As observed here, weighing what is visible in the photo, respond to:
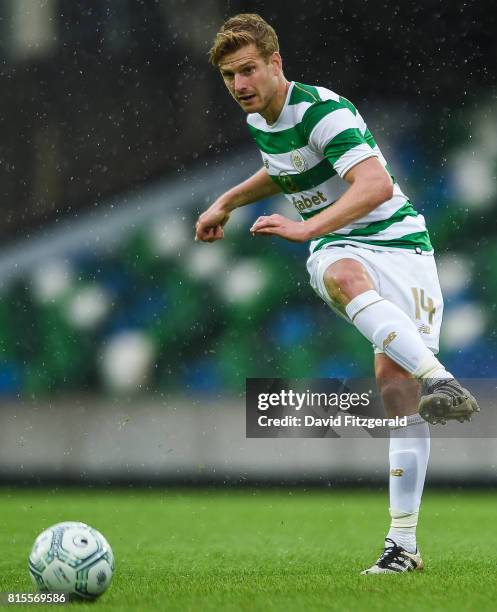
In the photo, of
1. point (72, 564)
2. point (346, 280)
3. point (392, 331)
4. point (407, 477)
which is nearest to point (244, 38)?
point (346, 280)

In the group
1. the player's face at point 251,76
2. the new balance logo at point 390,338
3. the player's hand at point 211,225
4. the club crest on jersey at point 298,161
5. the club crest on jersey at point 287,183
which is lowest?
the new balance logo at point 390,338

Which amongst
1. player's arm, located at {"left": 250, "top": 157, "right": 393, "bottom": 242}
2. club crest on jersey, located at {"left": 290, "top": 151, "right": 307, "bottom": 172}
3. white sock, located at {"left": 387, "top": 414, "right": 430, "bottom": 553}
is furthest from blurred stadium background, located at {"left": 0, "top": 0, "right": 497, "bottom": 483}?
player's arm, located at {"left": 250, "top": 157, "right": 393, "bottom": 242}

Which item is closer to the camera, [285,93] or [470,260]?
[285,93]

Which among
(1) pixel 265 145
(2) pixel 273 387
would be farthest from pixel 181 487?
(1) pixel 265 145

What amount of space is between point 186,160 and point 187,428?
2544 mm

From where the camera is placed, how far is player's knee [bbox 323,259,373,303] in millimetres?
3359

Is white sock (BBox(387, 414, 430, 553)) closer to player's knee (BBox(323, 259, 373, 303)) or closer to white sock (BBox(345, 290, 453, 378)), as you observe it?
white sock (BBox(345, 290, 453, 378))

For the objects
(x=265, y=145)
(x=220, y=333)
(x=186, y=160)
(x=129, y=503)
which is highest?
(x=186, y=160)

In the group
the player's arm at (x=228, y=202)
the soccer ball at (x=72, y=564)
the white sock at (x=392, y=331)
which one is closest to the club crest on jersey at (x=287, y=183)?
the player's arm at (x=228, y=202)

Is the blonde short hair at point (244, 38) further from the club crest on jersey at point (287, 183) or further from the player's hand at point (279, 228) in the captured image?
the player's hand at point (279, 228)

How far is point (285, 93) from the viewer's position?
3.50 m

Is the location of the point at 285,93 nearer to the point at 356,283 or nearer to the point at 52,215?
the point at 356,283

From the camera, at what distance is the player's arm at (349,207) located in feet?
10.0

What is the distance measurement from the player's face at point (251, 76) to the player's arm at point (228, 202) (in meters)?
0.42
